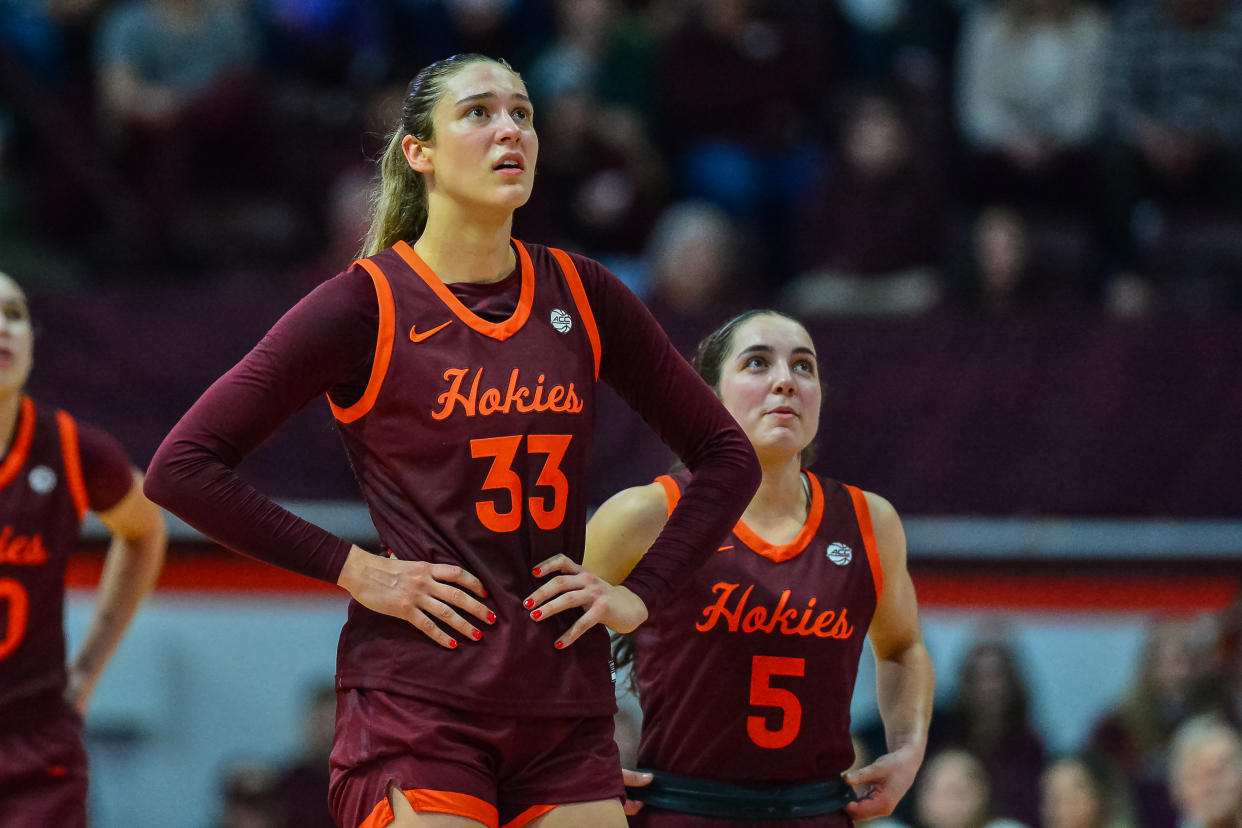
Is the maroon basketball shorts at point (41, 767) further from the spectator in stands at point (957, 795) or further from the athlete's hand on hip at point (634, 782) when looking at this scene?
the spectator in stands at point (957, 795)

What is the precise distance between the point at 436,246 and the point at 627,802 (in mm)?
1394

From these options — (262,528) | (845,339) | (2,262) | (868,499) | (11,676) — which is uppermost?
(845,339)

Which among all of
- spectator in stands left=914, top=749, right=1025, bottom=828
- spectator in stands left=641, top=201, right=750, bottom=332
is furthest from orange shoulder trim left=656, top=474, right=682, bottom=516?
spectator in stands left=641, top=201, right=750, bottom=332

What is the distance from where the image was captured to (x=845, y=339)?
25.5 ft

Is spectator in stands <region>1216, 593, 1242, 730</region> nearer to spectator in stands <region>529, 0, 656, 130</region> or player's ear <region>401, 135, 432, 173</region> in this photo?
spectator in stands <region>529, 0, 656, 130</region>

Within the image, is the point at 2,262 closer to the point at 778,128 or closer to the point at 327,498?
the point at 327,498

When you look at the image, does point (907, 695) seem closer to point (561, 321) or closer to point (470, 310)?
point (561, 321)

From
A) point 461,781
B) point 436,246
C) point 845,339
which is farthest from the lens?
point 845,339


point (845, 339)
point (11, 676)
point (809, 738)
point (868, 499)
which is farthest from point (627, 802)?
point (845, 339)

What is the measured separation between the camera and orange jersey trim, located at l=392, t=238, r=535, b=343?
10.9 ft

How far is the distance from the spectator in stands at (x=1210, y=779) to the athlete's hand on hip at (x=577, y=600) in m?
3.67

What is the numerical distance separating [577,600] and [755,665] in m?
0.93

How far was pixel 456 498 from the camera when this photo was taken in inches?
127

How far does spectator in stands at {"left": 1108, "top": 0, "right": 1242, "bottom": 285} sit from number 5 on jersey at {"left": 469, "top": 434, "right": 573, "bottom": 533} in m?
6.60
